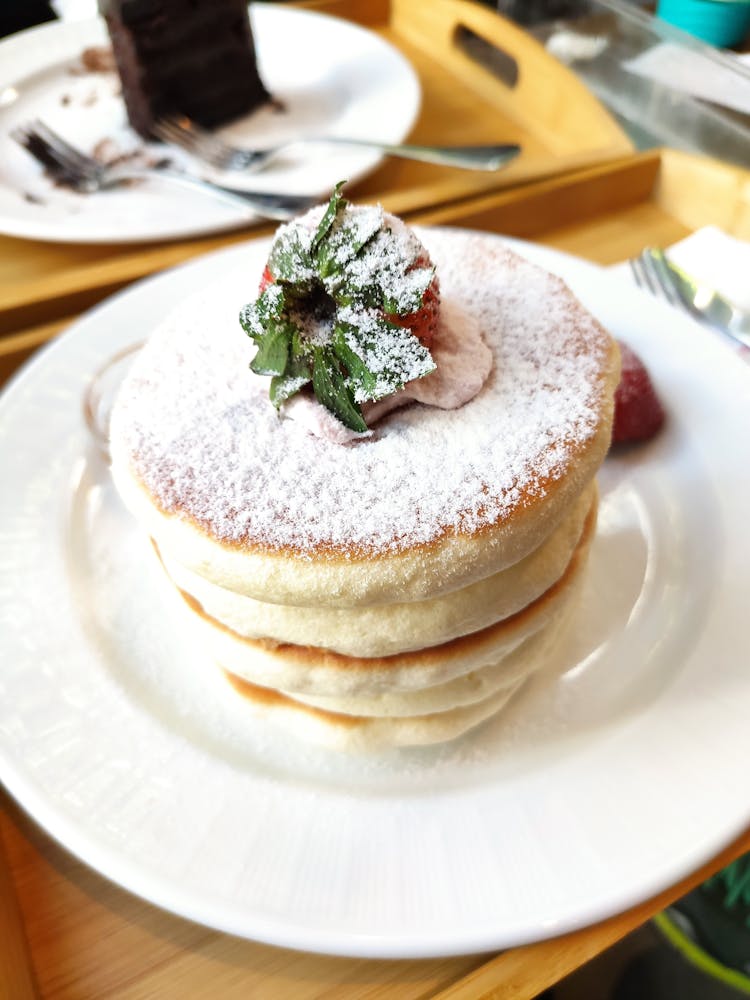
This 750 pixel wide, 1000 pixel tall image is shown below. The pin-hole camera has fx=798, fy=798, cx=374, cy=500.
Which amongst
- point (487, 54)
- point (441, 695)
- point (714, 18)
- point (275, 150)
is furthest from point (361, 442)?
point (714, 18)

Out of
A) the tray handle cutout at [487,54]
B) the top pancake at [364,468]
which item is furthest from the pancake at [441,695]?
the tray handle cutout at [487,54]

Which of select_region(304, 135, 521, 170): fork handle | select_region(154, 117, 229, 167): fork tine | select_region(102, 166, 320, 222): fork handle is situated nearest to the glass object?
select_region(304, 135, 521, 170): fork handle

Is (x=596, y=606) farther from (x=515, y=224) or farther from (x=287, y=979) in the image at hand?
(x=515, y=224)

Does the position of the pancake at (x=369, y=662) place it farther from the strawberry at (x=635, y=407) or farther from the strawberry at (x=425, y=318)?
the strawberry at (x=635, y=407)

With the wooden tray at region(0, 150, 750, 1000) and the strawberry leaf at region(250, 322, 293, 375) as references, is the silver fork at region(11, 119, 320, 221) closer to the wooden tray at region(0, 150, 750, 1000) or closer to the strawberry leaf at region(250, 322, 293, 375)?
the strawberry leaf at region(250, 322, 293, 375)

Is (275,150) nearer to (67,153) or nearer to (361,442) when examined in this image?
(67,153)
